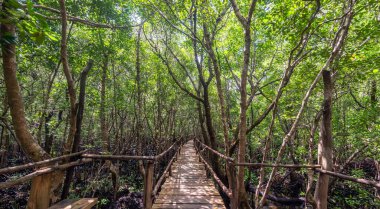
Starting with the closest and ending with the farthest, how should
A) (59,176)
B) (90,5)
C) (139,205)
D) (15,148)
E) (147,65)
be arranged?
(59,176), (90,5), (139,205), (147,65), (15,148)

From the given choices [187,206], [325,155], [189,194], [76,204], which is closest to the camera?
[76,204]

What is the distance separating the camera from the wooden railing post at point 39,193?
8.05 ft

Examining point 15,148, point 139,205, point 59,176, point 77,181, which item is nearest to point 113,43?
point 59,176

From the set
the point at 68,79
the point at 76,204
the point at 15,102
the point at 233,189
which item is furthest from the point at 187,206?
the point at 15,102

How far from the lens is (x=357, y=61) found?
17.3ft

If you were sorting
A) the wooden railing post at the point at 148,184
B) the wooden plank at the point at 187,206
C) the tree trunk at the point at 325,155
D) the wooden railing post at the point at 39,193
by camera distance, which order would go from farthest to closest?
1. the wooden plank at the point at 187,206
2. the wooden railing post at the point at 148,184
3. the tree trunk at the point at 325,155
4. the wooden railing post at the point at 39,193

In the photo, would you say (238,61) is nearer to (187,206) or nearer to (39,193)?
(187,206)

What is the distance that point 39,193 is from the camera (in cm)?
248

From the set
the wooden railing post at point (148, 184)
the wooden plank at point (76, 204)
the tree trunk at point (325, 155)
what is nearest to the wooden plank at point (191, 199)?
the wooden railing post at point (148, 184)

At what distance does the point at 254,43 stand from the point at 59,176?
8.82 m

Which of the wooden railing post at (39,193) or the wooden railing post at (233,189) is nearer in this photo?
the wooden railing post at (39,193)

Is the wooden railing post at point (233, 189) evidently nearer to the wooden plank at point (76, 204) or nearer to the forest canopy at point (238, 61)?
the forest canopy at point (238, 61)

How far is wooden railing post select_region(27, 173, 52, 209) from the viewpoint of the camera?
8.05 feet

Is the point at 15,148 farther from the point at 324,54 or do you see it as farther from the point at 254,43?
the point at 324,54
